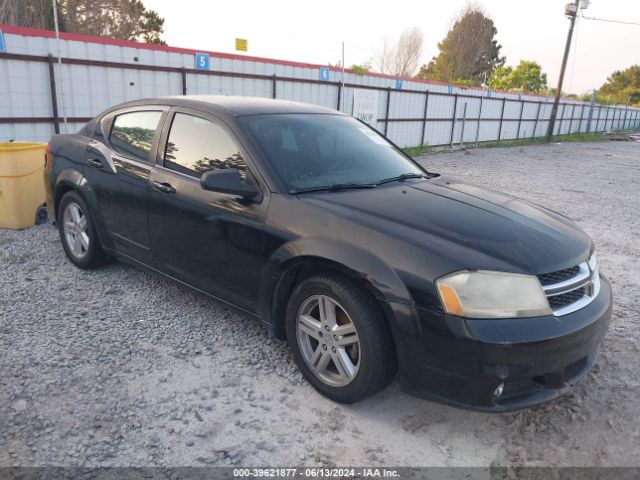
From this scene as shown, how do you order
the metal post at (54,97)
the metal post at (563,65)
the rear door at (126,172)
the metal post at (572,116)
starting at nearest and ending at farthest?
the rear door at (126,172) < the metal post at (54,97) < the metal post at (563,65) < the metal post at (572,116)

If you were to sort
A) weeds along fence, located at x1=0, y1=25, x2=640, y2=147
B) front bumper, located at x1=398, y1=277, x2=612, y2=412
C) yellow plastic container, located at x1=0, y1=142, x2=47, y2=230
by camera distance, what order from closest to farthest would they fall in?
front bumper, located at x1=398, y1=277, x2=612, y2=412
yellow plastic container, located at x1=0, y1=142, x2=47, y2=230
weeds along fence, located at x1=0, y1=25, x2=640, y2=147

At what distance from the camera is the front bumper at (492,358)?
7.52ft

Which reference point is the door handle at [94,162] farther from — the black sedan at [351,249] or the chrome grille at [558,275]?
the chrome grille at [558,275]

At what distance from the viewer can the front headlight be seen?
2.34 meters

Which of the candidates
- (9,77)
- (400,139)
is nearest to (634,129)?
(400,139)

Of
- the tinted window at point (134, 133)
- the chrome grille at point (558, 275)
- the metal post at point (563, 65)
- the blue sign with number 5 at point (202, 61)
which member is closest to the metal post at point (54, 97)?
the blue sign with number 5 at point (202, 61)

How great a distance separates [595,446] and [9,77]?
9.88m

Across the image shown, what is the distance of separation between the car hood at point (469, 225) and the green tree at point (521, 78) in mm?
53161

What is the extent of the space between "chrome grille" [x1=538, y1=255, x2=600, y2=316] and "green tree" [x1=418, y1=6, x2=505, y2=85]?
182 ft

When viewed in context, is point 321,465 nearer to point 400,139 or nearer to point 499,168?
point 499,168

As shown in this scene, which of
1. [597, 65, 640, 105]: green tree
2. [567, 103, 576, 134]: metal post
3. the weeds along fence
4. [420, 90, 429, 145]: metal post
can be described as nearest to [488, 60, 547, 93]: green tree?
[567, 103, 576, 134]: metal post

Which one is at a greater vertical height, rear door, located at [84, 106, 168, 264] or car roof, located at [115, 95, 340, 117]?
car roof, located at [115, 95, 340, 117]

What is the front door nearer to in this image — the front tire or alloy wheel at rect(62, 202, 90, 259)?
the front tire

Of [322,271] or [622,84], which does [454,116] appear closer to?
[322,271]
